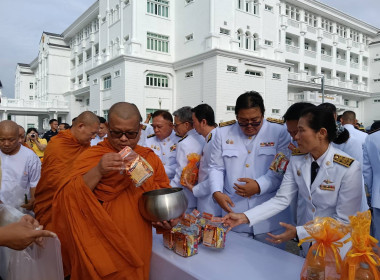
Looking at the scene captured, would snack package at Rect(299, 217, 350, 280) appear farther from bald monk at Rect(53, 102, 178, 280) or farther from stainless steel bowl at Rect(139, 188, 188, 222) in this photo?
bald monk at Rect(53, 102, 178, 280)

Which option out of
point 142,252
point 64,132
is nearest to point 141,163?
point 142,252

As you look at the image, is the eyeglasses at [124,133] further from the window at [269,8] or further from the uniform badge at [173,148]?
the window at [269,8]

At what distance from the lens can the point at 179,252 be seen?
178 centimetres

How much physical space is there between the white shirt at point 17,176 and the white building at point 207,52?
1706 cm

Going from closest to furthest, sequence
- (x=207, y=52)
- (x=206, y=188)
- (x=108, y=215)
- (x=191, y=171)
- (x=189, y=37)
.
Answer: (x=108, y=215), (x=206, y=188), (x=191, y=171), (x=207, y=52), (x=189, y=37)

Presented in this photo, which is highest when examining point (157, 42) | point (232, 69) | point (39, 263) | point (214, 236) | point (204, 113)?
point (157, 42)

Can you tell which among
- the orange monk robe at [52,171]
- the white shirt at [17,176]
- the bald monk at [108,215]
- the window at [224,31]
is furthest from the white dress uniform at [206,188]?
the window at [224,31]

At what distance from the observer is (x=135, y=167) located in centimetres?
159

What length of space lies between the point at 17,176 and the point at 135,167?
2.59m

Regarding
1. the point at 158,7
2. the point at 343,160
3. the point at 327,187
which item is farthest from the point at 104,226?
the point at 158,7

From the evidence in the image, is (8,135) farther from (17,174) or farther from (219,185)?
(219,185)

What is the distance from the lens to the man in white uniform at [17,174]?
334 centimetres

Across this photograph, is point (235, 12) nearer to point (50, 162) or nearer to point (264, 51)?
point (264, 51)

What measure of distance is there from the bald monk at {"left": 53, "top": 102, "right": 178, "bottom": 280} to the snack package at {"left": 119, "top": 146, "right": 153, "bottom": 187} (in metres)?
0.04
